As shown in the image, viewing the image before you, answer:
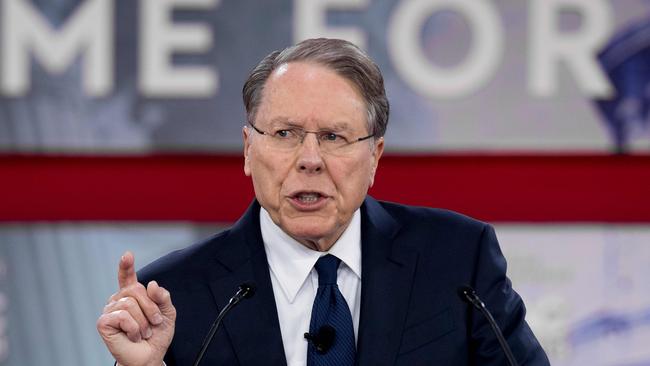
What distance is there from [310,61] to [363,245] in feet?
1.16

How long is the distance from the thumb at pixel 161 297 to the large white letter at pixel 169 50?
6.38 ft

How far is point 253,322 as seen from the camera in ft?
5.86

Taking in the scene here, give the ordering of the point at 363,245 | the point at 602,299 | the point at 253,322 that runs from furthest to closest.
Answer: the point at 602,299, the point at 363,245, the point at 253,322

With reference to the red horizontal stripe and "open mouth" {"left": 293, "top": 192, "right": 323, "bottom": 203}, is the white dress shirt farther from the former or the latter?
the red horizontal stripe

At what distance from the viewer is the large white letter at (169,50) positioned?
349 centimetres

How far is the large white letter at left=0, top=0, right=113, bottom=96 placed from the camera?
3521mm

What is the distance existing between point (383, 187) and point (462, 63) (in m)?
0.49

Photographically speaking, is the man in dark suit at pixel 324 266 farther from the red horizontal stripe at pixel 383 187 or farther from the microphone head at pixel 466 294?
the red horizontal stripe at pixel 383 187

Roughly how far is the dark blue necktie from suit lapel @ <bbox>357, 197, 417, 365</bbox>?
0.03 metres

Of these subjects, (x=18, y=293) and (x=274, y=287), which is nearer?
(x=274, y=287)

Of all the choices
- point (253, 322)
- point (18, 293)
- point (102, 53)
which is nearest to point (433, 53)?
point (102, 53)

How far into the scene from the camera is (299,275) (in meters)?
1.87

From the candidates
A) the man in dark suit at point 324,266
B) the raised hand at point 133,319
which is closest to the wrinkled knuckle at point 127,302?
the raised hand at point 133,319

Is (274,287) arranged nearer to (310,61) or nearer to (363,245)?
(363,245)
